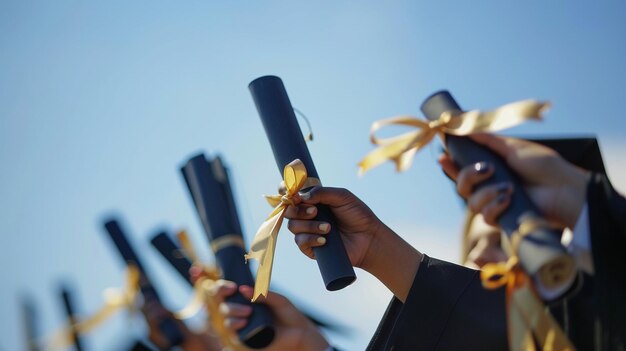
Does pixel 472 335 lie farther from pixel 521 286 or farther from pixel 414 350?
pixel 521 286

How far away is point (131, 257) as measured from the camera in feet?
15.5

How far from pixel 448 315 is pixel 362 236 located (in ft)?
1.36

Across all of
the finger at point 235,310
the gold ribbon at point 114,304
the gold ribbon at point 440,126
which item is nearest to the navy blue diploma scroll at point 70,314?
the gold ribbon at point 114,304

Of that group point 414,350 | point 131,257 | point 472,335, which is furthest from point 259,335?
point 131,257

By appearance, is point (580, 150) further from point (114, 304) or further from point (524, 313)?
point (114, 304)

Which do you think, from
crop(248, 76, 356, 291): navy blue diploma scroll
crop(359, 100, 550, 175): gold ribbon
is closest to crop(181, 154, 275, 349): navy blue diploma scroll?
crop(248, 76, 356, 291): navy blue diploma scroll

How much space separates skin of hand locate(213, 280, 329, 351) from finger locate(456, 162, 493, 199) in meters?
1.37

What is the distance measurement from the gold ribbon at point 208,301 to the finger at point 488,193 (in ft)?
4.28

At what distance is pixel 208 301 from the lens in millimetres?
3303

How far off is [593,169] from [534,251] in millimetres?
744

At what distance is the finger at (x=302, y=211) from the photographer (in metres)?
2.71

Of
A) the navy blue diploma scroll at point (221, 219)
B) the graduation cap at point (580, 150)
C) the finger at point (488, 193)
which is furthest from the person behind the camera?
the navy blue diploma scroll at point (221, 219)

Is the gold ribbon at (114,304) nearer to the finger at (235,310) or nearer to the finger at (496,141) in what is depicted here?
the finger at (235,310)

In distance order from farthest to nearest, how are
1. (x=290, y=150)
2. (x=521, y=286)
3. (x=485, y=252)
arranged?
(x=485, y=252), (x=290, y=150), (x=521, y=286)
